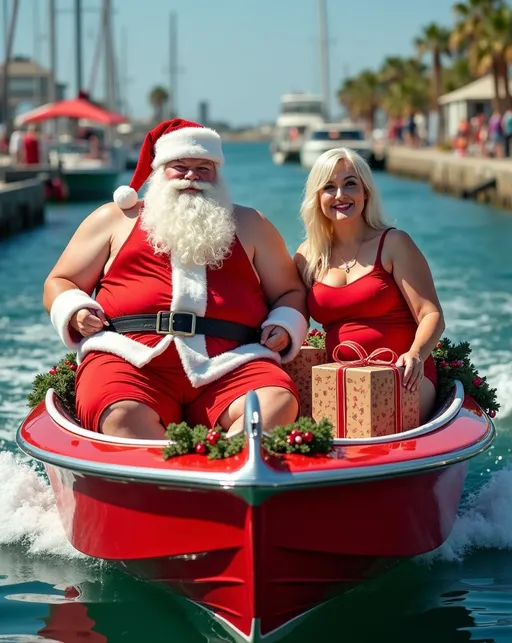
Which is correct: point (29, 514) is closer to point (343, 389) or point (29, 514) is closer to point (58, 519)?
point (58, 519)

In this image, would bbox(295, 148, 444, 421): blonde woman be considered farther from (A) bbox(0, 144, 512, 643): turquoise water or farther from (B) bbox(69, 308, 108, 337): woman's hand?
(B) bbox(69, 308, 108, 337): woman's hand

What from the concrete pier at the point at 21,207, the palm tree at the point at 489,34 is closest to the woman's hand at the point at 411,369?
the concrete pier at the point at 21,207

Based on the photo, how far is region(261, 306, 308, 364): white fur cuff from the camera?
5.09 metres

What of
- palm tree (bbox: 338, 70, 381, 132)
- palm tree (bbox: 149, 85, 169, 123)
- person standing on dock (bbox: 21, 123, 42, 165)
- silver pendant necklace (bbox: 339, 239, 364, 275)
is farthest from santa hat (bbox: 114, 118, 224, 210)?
palm tree (bbox: 149, 85, 169, 123)

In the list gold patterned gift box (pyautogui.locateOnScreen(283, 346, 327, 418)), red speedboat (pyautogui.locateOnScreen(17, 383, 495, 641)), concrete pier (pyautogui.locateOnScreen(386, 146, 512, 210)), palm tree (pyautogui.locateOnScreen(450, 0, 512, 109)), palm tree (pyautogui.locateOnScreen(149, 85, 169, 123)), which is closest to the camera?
red speedboat (pyautogui.locateOnScreen(17, 383, 495, 641))

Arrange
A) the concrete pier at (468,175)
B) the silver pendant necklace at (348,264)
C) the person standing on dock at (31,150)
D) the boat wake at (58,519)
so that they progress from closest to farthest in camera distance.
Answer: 1. the silver pendant necklace at (348,264)
2. the boat wake at (58,519)
3. the concrete pier at (468,175)
4. the person standing on dock at (31,150)

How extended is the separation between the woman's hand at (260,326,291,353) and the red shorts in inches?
3.1

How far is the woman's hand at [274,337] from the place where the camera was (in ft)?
16.6

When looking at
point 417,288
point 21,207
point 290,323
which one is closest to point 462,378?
point 417,288

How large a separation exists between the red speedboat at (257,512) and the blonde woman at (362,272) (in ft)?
1.69

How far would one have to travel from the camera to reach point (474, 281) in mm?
15875

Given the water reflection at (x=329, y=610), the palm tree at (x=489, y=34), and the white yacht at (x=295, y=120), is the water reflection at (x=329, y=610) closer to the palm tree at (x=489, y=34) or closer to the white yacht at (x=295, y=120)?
the palm tree at (x=489, y=34)

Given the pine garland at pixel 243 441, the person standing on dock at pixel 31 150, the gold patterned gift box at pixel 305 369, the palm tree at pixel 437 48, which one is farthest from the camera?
the palm tree at pixel 437 48

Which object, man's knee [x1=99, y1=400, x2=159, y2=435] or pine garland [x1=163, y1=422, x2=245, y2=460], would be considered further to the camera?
man's knee [x1=99, y1=400, x2=159, y2=435]
